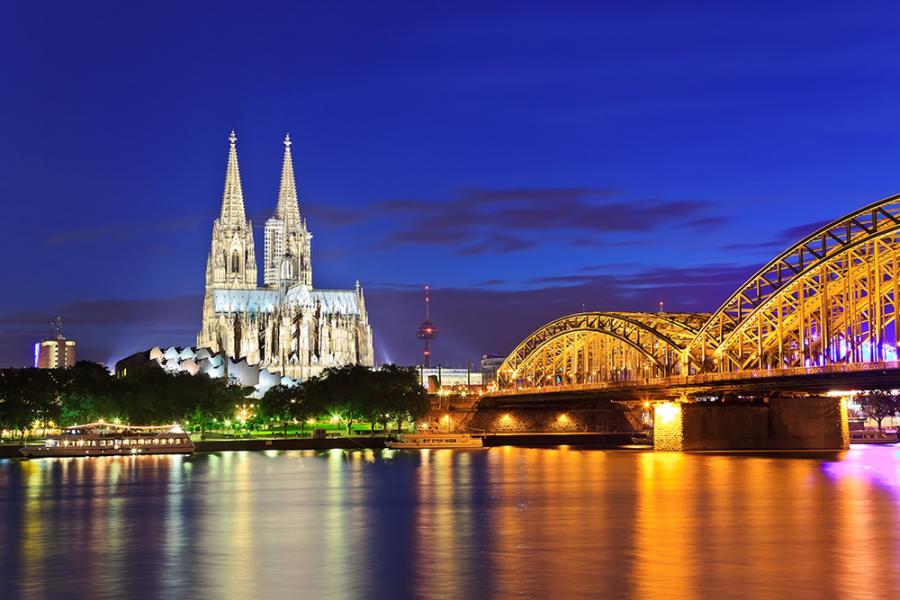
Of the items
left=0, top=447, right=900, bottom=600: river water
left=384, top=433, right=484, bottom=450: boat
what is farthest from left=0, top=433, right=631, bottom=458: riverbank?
left=0, top=447, right=900, bottom=600: river water

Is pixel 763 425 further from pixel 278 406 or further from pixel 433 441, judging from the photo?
pixel 278 406

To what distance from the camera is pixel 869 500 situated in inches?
2562

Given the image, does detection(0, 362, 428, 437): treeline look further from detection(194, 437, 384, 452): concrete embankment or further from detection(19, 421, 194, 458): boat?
detection(194, 437, 384, 452): concrete embankment

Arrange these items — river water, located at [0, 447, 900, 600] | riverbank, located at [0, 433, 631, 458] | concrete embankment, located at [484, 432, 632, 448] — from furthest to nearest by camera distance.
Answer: concrete embankment, located at [484, 432, 632, 448] → riverbank, located at [0, 433, 631, 458] → river water, located at [0, 447, 900, 600]

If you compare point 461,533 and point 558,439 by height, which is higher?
point 558,439

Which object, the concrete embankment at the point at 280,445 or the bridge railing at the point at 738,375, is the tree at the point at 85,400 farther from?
the bridge railing at the point at 738,375

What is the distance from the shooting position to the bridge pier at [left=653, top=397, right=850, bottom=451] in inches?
4734

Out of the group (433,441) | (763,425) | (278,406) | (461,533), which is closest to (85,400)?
(278,406)

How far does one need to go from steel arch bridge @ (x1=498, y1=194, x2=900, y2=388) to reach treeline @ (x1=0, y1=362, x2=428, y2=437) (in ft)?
67.8

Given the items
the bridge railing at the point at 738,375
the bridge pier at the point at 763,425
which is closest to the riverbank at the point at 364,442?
the bridge railing at the point at 738,375

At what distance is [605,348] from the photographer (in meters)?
163

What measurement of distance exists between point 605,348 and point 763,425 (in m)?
43.9

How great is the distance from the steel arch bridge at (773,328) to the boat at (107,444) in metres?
51.1

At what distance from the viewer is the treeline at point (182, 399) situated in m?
157
